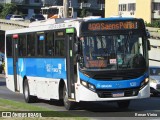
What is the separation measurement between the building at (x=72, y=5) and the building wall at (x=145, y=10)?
2717 cm

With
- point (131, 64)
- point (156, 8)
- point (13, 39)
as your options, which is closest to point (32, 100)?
point (13, 39)

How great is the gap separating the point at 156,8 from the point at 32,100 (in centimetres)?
6952

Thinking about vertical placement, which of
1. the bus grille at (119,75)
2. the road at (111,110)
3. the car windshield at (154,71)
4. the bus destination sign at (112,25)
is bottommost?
the car windshield at (154,71)

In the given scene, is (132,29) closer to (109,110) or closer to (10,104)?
(109,110)

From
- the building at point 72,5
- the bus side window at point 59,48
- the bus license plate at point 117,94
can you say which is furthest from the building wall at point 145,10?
the bus license plate at point 117,94

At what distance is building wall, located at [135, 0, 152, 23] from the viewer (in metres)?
89.2

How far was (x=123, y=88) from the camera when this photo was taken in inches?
679

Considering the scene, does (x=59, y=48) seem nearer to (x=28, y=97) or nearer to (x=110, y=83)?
(x=110, y=83)

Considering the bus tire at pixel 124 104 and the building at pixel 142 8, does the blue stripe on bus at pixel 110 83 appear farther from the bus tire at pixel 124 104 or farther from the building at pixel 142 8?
the building at pixel 142 8

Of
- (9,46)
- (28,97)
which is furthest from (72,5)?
(28,97)

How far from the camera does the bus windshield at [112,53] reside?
56.2ft

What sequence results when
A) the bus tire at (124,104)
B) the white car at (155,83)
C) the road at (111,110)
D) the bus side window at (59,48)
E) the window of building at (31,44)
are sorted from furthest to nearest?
1. the white car at (155,83)
2. the window of building at (31,44)
3. the bus tire at (124,104)
4. the bus side window at (59,48)
5. the road at (111,110)

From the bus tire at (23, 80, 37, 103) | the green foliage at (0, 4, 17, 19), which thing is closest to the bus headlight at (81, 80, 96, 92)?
the bus tire at (23, 80, 37, 103)

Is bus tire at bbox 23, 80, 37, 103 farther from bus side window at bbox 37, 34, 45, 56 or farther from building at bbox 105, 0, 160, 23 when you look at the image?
building at bbox 105, 0, 160, 23
